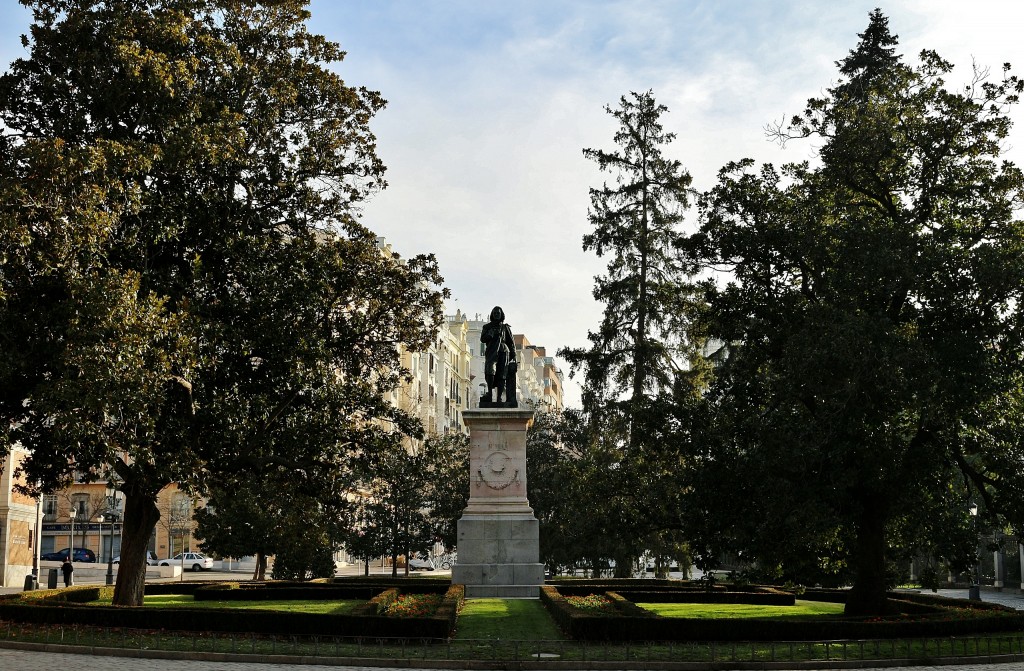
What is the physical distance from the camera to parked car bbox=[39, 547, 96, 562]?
245 ft

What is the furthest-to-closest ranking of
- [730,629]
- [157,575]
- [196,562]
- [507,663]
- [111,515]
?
[196,562] → [157,575] → [111,515] → [730,629] → [507,663]

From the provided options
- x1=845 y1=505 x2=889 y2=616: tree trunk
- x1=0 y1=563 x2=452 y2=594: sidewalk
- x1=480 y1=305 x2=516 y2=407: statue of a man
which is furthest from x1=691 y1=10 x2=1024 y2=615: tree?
x1=0 y1=563 x2=452 y2=594: sidewalk

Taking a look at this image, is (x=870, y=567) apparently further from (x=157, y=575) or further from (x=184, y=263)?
(x=157, y=575)

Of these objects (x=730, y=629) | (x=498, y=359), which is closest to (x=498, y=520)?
(x=498, y=359)

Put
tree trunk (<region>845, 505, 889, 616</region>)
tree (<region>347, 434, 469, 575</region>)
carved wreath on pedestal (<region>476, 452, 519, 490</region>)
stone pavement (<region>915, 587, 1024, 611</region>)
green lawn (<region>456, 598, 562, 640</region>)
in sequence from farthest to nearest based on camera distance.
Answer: tree (<region>347, 434, 469, 575</region>), stone pavement (<region>915, 587, 1024, 611</region>), carved wreath on pedestal (<region>476, 452, 519, 490</region>), tree trunk (<region>845, 505, 889, 616</region>), green lawn (<region>456, 598, 562, 640</region>)

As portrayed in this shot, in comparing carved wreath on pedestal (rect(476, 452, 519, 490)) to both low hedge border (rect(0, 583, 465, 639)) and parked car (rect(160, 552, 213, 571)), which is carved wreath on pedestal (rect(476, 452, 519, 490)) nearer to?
low hedge border (rect(0, 583, 465, 639))

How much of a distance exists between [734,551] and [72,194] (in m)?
16.6

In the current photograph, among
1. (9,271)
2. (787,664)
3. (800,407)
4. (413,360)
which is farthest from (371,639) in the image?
(413,360)

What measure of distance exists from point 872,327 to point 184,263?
15.7 m

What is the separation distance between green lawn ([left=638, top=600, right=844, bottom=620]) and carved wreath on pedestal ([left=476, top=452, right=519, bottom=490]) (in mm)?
5280

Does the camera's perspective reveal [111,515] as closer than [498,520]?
No

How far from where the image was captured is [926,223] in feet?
88.3

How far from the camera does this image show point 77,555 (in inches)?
3095

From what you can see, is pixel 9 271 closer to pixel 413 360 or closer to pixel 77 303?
pixel 77 303
